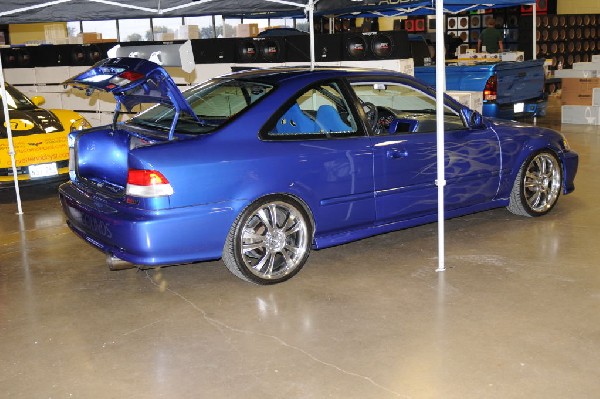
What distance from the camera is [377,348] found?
4035 millimetres

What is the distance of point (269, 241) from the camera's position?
16.8ft

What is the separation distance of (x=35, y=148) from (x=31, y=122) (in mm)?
425

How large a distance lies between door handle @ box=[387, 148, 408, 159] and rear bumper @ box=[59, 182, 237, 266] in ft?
4.47

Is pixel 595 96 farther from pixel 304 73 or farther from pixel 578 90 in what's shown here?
pixel 304 73

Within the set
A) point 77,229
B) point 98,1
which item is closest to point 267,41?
point 98,1

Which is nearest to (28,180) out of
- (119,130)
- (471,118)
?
(119,130)

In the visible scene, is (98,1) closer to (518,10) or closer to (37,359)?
(37,359)

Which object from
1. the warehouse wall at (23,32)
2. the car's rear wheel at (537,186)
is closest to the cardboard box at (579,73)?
the car's rear wheel at (537,186)

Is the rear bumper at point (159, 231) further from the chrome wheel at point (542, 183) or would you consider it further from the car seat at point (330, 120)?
the chrome wheel at point (542, 183)

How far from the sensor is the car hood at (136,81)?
188 inches

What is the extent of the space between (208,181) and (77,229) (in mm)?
1194

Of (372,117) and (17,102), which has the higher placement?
(17,102)

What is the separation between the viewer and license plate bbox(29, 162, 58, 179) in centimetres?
802

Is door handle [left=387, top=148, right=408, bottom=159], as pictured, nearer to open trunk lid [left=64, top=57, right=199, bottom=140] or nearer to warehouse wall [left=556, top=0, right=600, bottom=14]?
open trunk lid [left=64, top=57, right=199, bottom=140]
